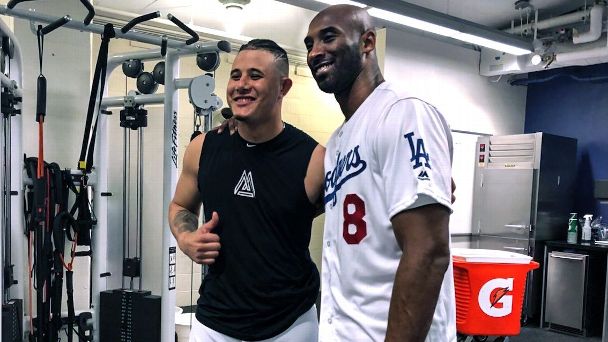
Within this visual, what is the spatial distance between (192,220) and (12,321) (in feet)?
5.21

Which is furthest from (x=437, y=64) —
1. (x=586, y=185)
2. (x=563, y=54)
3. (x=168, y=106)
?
(x=168, y=106)

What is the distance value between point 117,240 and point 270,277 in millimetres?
2650

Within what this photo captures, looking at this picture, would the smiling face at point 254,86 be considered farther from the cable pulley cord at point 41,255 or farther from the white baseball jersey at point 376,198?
the cable pulley cord at point 41,255

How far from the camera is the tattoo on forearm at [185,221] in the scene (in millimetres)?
1729

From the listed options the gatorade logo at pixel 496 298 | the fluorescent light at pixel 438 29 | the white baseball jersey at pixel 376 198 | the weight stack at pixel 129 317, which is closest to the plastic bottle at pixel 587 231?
the fluorescent light at pixel 438 29

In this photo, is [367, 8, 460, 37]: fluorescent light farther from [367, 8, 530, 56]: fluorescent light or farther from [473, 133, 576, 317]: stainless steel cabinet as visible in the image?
[473, 133, 576, 317]: stainless steel cabinet

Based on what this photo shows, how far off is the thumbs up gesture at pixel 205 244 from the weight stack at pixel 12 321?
1612 mm

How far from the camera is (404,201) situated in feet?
3.22

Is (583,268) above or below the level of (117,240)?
below

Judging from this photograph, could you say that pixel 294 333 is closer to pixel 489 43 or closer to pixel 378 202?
pixel 378 202

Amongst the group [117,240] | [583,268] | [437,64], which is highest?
[437,64]

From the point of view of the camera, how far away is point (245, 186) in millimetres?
1605

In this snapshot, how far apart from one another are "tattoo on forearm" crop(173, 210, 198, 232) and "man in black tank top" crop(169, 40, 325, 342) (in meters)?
0.04

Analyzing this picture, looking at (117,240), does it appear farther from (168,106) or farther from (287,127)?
(287,127)
